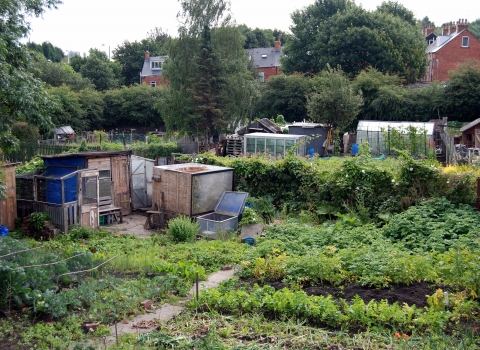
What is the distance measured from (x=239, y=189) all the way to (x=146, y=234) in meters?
4.00

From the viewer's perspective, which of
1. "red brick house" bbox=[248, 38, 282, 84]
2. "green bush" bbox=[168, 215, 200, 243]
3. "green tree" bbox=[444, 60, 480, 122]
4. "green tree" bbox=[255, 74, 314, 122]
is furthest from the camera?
"red brick house" bbox=[248, 38, 282, 84]

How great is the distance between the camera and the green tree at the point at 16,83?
10977 millimetres

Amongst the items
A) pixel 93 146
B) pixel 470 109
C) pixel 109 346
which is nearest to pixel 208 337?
pixel 109 346

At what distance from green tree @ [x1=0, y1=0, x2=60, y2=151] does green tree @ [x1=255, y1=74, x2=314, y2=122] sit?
112 feet

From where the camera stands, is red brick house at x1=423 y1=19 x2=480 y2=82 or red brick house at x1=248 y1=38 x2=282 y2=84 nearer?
red brick house at x1=423 y1=19 x2=480 y2=82

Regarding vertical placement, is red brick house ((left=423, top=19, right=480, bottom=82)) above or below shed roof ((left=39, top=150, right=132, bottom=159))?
above

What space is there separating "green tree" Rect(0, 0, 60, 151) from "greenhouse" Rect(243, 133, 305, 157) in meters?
16.1

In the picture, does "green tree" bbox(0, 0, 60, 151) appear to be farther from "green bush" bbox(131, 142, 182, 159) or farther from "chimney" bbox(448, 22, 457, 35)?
"chimney" bbox(448, 22, 457, 35)

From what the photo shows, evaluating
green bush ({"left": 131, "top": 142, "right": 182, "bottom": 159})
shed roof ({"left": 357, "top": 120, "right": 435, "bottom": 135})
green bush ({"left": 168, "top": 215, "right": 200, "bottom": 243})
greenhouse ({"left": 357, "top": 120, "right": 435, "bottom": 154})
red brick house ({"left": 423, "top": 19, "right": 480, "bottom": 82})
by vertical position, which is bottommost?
green bush ({"left": 168, "top": 215, "right": 200, "bottom": 243})

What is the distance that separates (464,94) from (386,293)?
108 feet

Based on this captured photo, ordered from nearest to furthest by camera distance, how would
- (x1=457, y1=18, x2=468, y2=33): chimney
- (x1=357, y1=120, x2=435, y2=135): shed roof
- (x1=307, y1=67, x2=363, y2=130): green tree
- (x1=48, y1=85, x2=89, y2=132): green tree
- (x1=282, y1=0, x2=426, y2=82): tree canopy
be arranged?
1. (x1=357, y1=120, x2=435, y2=135): shed roof
2. (x1=307, y1=67, x2=363, y2=130): green tree
3. (x1=48, y1=85, x2=89, y2=132): green tree
4. (x1=282, y1=0, x2=426, y2=82): tree canopy
5. (x1=457, y1=18, x2=468, y2=33): chimney

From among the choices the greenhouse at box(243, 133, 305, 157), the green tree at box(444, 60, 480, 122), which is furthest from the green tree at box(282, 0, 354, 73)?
the greenhouse at box(243, 133, 305, 157)

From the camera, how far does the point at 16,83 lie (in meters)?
11.2

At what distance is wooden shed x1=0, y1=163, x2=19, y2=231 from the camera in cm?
1558
